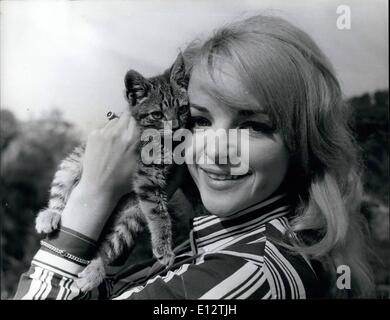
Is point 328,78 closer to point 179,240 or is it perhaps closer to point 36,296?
point 179,240

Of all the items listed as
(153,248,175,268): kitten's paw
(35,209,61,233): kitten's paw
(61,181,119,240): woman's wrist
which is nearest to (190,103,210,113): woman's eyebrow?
(61,181,119,240): woman's wrist

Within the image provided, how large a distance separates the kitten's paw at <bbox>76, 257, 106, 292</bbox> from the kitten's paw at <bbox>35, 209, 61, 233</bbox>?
8.6 inches

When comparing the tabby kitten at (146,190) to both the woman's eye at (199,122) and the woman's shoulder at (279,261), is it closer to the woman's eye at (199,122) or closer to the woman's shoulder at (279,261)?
the woman's eye at (199,122)

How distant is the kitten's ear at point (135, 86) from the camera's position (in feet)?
7.20

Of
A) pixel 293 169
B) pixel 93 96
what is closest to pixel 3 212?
pixel 93 96

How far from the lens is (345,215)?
2164 millimetres

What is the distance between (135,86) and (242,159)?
0.54m

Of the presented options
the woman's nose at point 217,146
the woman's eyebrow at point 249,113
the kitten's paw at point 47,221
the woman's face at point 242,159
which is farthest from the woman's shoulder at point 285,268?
the kitten's paw at point 47,221

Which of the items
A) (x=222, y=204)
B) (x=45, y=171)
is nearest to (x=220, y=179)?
(x=222, y=204)

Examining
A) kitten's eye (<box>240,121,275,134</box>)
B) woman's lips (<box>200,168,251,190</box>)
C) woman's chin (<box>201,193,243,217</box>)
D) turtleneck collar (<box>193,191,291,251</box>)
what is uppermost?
kitten's eye (<box>240,121,275,134</box>)

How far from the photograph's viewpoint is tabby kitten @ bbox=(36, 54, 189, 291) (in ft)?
7.13

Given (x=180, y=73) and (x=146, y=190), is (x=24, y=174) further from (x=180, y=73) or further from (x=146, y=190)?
(x=180, y=73)

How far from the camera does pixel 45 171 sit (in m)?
2.39

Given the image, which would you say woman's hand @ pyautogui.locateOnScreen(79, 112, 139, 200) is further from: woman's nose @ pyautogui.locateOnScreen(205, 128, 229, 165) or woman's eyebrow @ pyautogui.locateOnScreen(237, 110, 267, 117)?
woman's eyebrow @ pyautogui.locateOnScreen(237, 110, 267, 117)
